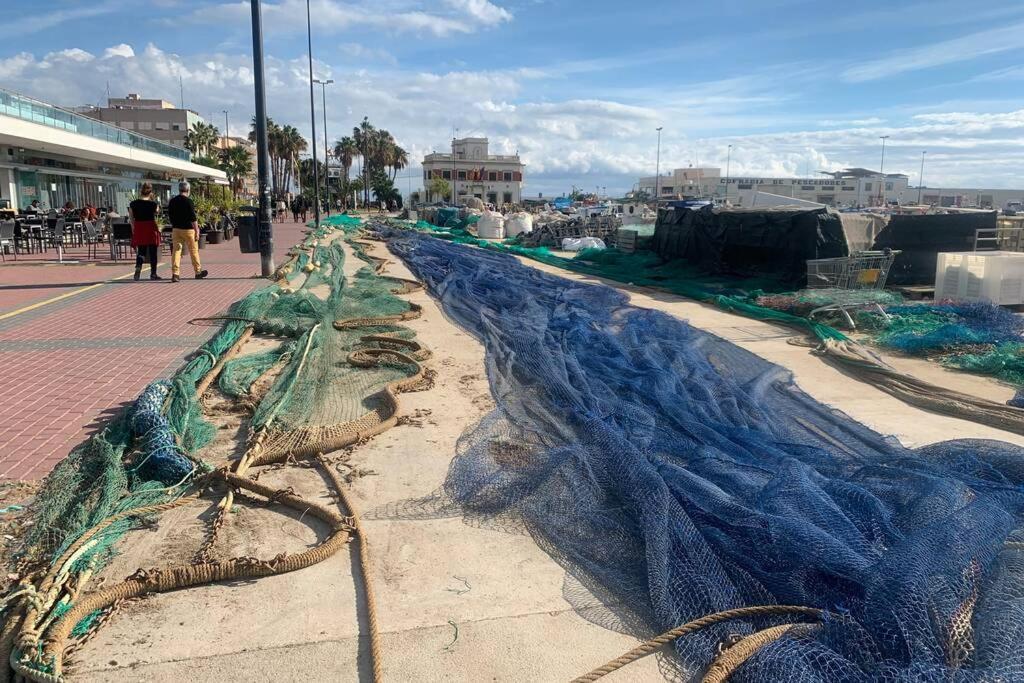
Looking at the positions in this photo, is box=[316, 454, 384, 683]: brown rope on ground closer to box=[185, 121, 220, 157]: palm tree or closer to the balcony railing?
the balcony railing

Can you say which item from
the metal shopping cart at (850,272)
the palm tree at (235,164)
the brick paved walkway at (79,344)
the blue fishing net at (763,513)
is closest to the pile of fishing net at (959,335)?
the metal shopping cart at (850,272)

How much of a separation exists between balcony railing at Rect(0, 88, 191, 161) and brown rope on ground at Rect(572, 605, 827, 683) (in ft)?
75.9

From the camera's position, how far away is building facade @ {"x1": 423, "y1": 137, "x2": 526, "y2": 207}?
11306cm

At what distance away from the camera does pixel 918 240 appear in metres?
14.5

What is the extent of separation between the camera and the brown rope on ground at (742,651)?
2.64 m

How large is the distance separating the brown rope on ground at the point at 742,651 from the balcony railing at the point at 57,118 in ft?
76.7

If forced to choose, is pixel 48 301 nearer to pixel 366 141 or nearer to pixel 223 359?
pixel 223 359

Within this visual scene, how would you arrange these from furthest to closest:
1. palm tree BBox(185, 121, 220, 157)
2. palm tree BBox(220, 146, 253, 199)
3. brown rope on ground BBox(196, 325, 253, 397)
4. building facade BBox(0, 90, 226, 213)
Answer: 1. palm tree BBox(185, 121, 220, 157)
2. palm tree BBox(220, 146, 253, 199)
3. building facade BBox(0, 90, 226, 213)
4. brown rope on ground BBox(196, 325, 253, 397)

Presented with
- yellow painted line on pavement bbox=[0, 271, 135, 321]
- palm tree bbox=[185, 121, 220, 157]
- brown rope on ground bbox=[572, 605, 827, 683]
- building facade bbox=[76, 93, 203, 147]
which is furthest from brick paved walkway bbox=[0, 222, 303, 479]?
building facade bbox=[76, 93, 203, 147]

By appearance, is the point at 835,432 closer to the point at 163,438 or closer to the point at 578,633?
the point at 578,633

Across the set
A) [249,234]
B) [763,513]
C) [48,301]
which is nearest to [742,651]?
[763,513]

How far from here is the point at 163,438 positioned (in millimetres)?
4660

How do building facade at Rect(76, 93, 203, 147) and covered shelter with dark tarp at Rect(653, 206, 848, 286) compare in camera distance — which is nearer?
covered shelter with dark tarp at Rect(653, 206, 848, 286)

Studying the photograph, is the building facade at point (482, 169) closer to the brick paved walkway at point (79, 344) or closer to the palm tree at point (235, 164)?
the palm tree at point (235, 164)
